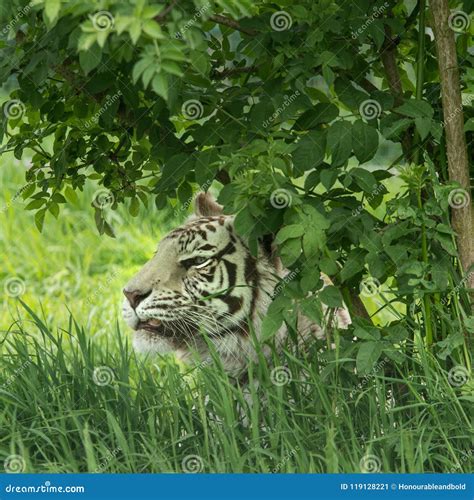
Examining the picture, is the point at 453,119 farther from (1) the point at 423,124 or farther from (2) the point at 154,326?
(2) the point at 154,326

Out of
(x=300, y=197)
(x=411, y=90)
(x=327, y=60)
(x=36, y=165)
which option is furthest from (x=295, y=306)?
(x=36, y=165)

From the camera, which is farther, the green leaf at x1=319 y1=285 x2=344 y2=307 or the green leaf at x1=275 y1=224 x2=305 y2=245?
the green leaf at x1=319 y1=285 x2=344 y2=307

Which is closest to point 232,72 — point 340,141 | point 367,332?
point 340,141

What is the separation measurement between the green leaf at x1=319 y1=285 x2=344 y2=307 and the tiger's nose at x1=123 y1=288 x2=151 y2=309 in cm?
85

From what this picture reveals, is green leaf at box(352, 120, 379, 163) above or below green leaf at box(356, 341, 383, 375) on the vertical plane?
above

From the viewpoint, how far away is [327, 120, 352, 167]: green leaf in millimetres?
3803

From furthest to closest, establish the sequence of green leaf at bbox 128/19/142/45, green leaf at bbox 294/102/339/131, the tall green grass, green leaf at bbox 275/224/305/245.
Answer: green leaf at bbox 294/102/339/131 → the tall green grass → green leaf at bbox 275/224/305/245 → green leaf at bbox 128/19/142/45

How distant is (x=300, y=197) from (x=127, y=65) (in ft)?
2.79

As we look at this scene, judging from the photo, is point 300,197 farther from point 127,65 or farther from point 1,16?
point 1,16

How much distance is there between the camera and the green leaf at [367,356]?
3.74 metres

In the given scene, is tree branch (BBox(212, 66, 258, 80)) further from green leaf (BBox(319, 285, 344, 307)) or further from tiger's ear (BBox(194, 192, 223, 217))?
green leaf (BBox(319, 285, 344, 307))

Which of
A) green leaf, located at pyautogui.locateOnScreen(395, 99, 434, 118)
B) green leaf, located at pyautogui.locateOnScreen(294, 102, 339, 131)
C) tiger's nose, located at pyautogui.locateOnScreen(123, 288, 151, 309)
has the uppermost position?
green leaf, located at pyautogui.locateOnScreen(294, 102, 339, 131)

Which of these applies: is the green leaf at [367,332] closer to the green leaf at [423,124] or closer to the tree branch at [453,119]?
the tree branch at [453,119]

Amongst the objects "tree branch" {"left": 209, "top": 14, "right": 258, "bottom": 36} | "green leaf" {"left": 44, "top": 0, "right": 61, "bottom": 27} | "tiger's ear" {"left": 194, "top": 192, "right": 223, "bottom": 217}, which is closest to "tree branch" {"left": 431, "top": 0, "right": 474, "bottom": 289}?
"tree branch" {"left": 209, "top": 14, "right": 258, "bottom": 36}
